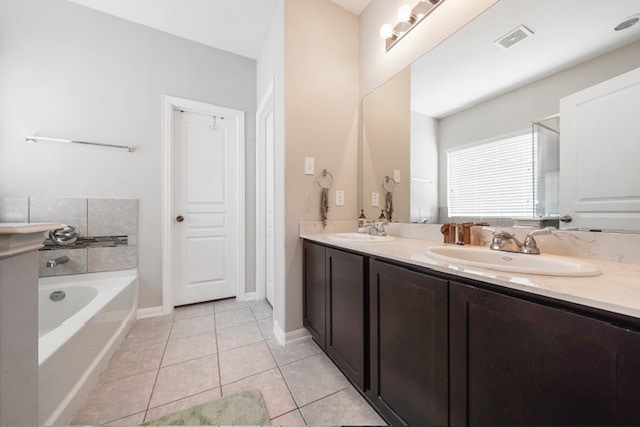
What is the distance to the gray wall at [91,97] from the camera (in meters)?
1.83

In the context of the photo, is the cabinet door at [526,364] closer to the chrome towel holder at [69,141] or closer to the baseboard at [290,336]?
the baseboard at [290,336]

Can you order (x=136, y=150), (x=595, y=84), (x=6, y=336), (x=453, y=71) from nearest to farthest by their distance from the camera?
(x=6, y=336), (x=595, y=84), (x=453, y=71), (x=136, y=150)

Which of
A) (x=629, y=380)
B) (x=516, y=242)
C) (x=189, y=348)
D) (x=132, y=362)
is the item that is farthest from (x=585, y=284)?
(x=132, y=362)

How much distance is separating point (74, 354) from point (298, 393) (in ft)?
3.76

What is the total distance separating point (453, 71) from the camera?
1.36 metres

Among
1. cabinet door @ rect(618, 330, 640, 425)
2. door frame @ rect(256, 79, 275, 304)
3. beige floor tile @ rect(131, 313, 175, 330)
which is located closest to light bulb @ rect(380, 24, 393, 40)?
door frame @ rect(256, 79, 275, 304)

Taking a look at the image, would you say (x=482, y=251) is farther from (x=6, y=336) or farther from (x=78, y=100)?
(x=78, y=100)

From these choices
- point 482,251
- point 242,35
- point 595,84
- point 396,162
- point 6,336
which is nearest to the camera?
point 6,336

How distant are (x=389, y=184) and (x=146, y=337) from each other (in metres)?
2.27

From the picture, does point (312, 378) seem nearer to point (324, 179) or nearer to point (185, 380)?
point (185, 380)

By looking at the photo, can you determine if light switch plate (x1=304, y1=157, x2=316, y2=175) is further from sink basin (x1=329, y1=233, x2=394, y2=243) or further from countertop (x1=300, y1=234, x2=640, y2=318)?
A: countertop (x1=300, y1=234, x2=640, y2=318)

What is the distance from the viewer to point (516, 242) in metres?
0.98

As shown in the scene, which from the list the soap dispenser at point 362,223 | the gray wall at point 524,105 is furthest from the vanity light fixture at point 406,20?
the soap dispenser at point 362,223

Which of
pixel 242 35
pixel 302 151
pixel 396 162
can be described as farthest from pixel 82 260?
pixel 396 162
